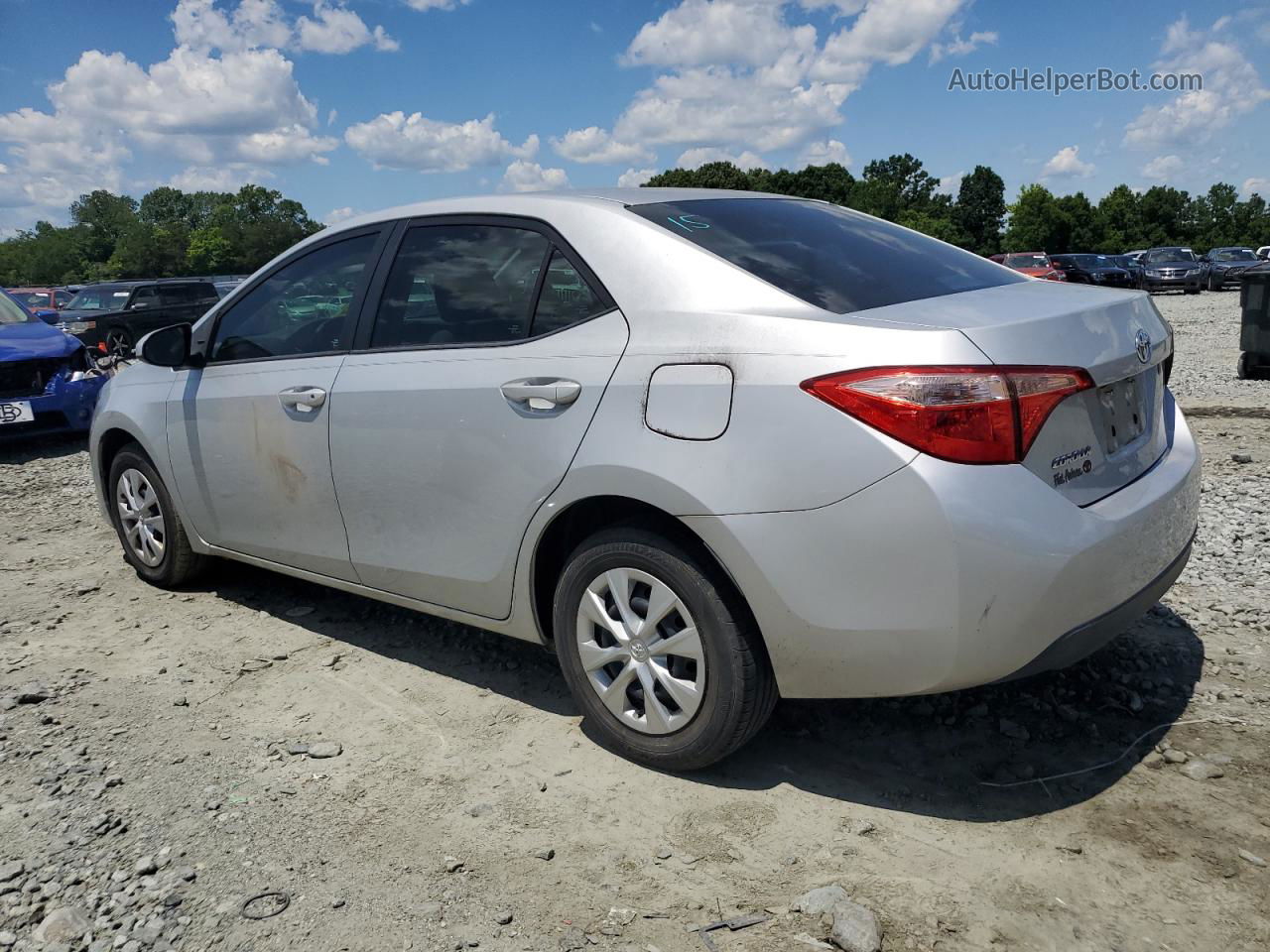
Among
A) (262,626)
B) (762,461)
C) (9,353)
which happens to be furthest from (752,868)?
(9,353)

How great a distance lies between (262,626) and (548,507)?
2114 mm

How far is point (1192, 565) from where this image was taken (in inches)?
178

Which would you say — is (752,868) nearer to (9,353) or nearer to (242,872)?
→ (242,872)

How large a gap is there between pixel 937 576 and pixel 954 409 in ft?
1.32

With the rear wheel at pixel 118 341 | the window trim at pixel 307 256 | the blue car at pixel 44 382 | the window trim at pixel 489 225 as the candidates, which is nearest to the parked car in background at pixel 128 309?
the rear wheel at pixel 118 341

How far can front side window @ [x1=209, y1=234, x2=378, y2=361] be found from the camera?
3.91 meters

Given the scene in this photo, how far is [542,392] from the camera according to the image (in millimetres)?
3068

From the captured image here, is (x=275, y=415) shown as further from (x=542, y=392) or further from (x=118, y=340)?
(x=118, y=340)

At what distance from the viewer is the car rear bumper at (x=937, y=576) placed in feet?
7.88

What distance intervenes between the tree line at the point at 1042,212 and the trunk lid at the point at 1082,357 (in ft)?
265

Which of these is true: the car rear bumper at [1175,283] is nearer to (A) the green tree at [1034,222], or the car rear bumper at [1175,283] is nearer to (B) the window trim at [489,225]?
(B) the window trim at [489,225]

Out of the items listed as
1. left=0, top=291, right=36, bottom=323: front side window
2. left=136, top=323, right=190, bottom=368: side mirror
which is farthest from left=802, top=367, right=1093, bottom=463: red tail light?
left=0, top=291, right=36, bottom=323: front side window

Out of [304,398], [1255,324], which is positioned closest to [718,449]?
[304,398]

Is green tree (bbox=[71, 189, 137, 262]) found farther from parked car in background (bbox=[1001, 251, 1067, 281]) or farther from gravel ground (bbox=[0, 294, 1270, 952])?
gravel ground (bbox=[0, 294, 1270, 952])
